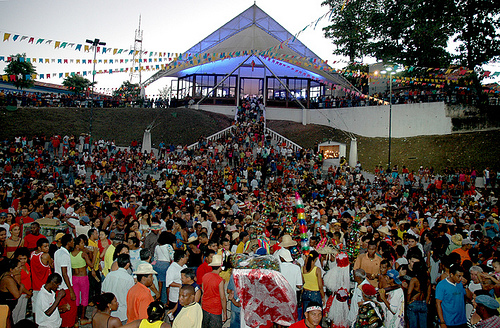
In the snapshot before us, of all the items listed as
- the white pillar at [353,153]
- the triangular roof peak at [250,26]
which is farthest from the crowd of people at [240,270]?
the triangular roof peak at [250,26]

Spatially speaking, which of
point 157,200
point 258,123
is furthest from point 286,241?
point 258,123

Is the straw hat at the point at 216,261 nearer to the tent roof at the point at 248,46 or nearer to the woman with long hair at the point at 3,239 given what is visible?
the woman with long hair at the point at 3,239

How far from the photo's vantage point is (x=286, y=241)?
19.4 feet

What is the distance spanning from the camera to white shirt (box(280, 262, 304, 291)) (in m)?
5.17

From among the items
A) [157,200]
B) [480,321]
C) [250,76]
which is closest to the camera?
[480,321]

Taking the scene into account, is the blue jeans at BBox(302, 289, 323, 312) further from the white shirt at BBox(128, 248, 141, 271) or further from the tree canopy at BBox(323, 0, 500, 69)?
the tree canopy at BBox(323, 0, 500, 69)

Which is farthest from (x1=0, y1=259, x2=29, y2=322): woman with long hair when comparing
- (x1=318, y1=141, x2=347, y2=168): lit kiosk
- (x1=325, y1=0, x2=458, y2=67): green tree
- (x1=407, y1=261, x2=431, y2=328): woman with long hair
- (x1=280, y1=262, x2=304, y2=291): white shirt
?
(x1=325, y1=0, x2=458, y2=67): green tree

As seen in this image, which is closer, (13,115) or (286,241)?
(286,241)

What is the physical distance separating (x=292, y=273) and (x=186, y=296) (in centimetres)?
169

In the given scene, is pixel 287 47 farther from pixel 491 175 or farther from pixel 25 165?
pixel 25 165

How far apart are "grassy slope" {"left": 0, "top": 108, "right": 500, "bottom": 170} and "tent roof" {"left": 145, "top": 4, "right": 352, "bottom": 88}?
16.1 ft

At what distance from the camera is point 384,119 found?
1092 inches

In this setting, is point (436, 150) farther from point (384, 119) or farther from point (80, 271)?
point (80, 271)

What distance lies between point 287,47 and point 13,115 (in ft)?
69.4
